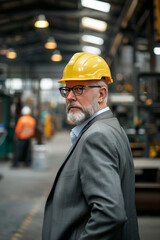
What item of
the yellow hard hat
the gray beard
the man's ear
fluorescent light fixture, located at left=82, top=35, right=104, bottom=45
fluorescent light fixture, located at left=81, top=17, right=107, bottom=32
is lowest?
the gray beard

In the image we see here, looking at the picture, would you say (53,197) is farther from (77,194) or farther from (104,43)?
(104,43)

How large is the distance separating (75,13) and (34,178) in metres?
9.64

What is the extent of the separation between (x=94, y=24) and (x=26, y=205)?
43.9 feet

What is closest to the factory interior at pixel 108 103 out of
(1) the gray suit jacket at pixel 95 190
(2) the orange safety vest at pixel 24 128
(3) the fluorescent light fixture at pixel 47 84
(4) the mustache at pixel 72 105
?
(2) the orange safety vest at pixel 24 128

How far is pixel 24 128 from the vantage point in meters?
10.4

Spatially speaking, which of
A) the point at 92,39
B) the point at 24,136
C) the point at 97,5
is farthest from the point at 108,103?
the point at 92,39

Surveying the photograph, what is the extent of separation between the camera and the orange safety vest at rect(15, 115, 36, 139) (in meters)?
10.3

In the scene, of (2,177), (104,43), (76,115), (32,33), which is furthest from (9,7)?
(76,115)

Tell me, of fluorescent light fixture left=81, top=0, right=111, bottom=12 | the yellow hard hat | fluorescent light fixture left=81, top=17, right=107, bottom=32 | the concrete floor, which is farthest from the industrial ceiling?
the yellow hard hat

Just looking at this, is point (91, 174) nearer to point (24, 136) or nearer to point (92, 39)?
point (24, 136)

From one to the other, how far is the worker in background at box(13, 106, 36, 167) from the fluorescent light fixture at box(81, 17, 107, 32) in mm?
8058

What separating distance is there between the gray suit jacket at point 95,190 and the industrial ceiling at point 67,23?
7673 millimetres

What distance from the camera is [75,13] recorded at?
15570mm

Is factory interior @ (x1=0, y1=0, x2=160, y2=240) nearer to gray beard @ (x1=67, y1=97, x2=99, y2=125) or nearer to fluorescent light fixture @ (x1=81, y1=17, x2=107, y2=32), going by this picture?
fluorescent light fixture @ (x1=81, y1=17, x2=107, y2=32)
